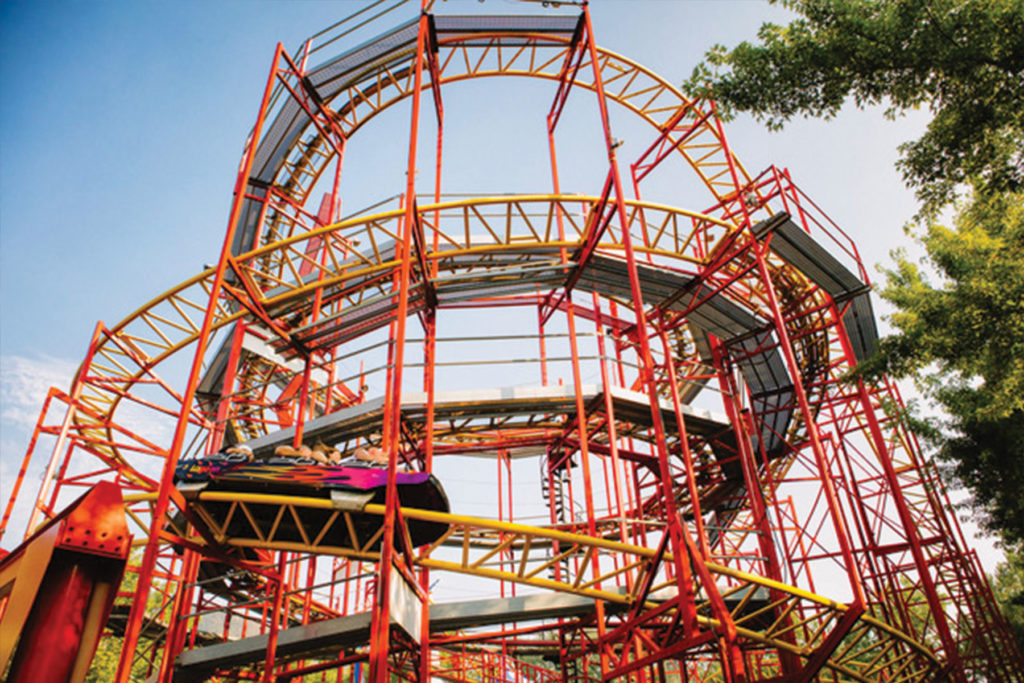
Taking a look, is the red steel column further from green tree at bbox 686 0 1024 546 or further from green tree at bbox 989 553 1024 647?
green tree at bbox 989 553 1024 647

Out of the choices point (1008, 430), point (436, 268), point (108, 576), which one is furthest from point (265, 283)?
point (1008, 430)

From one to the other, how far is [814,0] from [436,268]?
27.2ft

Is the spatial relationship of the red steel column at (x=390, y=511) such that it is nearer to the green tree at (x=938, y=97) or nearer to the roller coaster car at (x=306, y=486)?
the roller coaster car at (x=306, y=486)

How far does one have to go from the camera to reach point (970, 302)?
9.83m

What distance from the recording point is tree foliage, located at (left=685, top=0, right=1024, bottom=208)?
7.16m

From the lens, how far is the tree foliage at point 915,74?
282 inches

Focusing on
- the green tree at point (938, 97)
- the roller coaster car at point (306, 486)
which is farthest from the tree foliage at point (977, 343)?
the roller coaster car at point (306, 486)

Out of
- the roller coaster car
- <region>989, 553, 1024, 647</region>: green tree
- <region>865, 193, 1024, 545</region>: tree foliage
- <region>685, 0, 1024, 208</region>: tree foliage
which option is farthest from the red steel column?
<region>989, 553, 1024, 647</region>: green tree

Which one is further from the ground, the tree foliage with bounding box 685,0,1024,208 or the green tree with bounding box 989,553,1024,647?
the tree foliage with bounding box 685,0,1024,208

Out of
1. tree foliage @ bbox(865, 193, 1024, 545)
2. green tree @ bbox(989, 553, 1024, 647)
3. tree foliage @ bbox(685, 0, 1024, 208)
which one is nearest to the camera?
tree foliage @ bbox(685, 0, 1024, 208)

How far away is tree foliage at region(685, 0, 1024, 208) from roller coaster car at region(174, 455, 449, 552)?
6.87 meters

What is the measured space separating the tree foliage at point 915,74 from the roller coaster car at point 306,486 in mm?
6870

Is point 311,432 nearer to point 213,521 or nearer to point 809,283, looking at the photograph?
point 213,521

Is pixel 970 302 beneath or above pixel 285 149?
beneath
